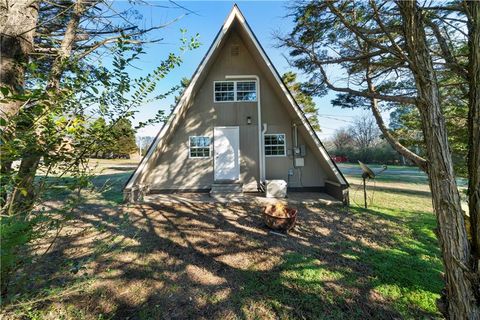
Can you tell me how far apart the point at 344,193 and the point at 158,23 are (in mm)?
6375

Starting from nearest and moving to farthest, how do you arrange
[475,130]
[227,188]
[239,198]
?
[475,130], [239,198], [227,188]

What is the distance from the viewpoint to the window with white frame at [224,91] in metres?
7.89

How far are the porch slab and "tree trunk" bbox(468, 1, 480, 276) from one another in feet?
14.9

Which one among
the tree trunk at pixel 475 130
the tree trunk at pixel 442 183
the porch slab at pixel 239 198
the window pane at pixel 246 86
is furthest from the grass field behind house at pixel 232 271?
the window pane at pixel 246 86

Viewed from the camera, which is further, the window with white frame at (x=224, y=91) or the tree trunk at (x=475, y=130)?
the window with white frame at (x=224, y=91)

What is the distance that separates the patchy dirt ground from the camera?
7.45ft

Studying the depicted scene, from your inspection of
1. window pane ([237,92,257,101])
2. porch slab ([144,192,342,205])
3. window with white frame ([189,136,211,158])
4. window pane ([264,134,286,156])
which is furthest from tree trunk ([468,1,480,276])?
window with white frame ([189,136,211,158])

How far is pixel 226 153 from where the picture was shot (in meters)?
7.85

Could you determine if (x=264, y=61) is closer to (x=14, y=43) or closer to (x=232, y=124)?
(x=232, y=124)

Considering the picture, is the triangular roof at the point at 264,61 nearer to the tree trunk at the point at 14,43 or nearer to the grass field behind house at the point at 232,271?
the grass field behind house at the point at 232,271

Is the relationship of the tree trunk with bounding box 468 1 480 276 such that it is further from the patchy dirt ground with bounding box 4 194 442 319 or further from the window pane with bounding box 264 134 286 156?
the window pane with bounding box 264 134 286 156

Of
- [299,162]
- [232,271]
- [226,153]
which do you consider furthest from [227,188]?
[232,271]

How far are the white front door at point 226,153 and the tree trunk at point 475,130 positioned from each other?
252 inches

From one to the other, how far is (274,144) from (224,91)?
9.55 ft
